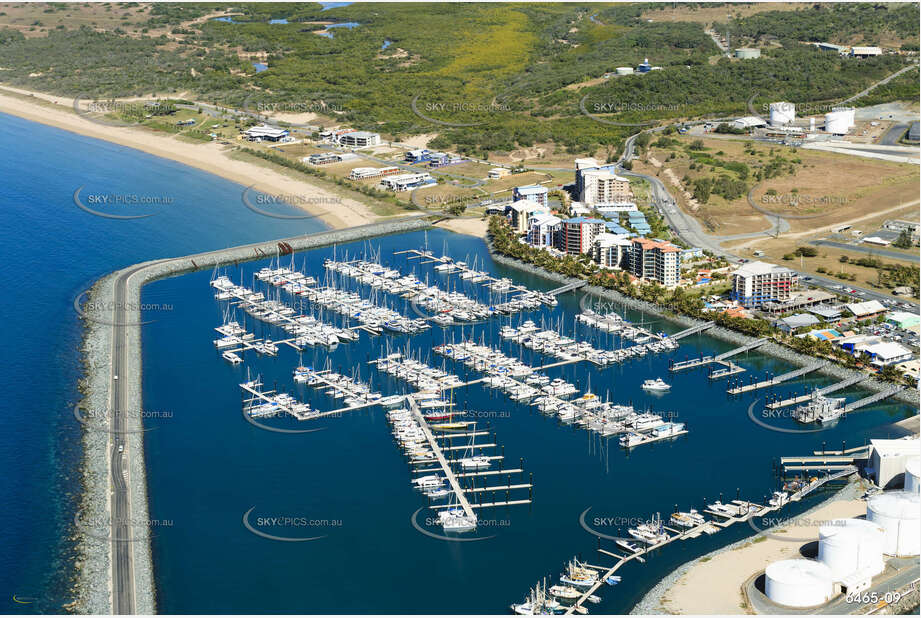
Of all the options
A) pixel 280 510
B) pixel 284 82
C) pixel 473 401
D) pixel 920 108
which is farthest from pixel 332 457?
pixel 284 82

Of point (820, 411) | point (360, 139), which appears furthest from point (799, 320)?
point (360, 139)

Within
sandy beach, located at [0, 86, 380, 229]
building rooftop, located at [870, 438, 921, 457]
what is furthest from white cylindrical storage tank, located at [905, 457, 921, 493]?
sandy beach, located at [0, 86, 380, 229]

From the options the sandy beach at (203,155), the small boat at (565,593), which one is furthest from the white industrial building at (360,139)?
the small boat at (565,593)

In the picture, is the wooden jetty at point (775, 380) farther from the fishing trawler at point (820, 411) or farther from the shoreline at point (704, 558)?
the shoreline at point (704, 558)

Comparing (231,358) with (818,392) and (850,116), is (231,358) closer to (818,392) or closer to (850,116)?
(818,392)

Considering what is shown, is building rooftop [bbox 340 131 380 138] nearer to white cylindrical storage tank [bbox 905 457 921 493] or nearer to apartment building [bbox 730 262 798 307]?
apartment building [bbox 730 262 798 307]

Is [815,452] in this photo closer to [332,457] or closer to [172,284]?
[332,457]
